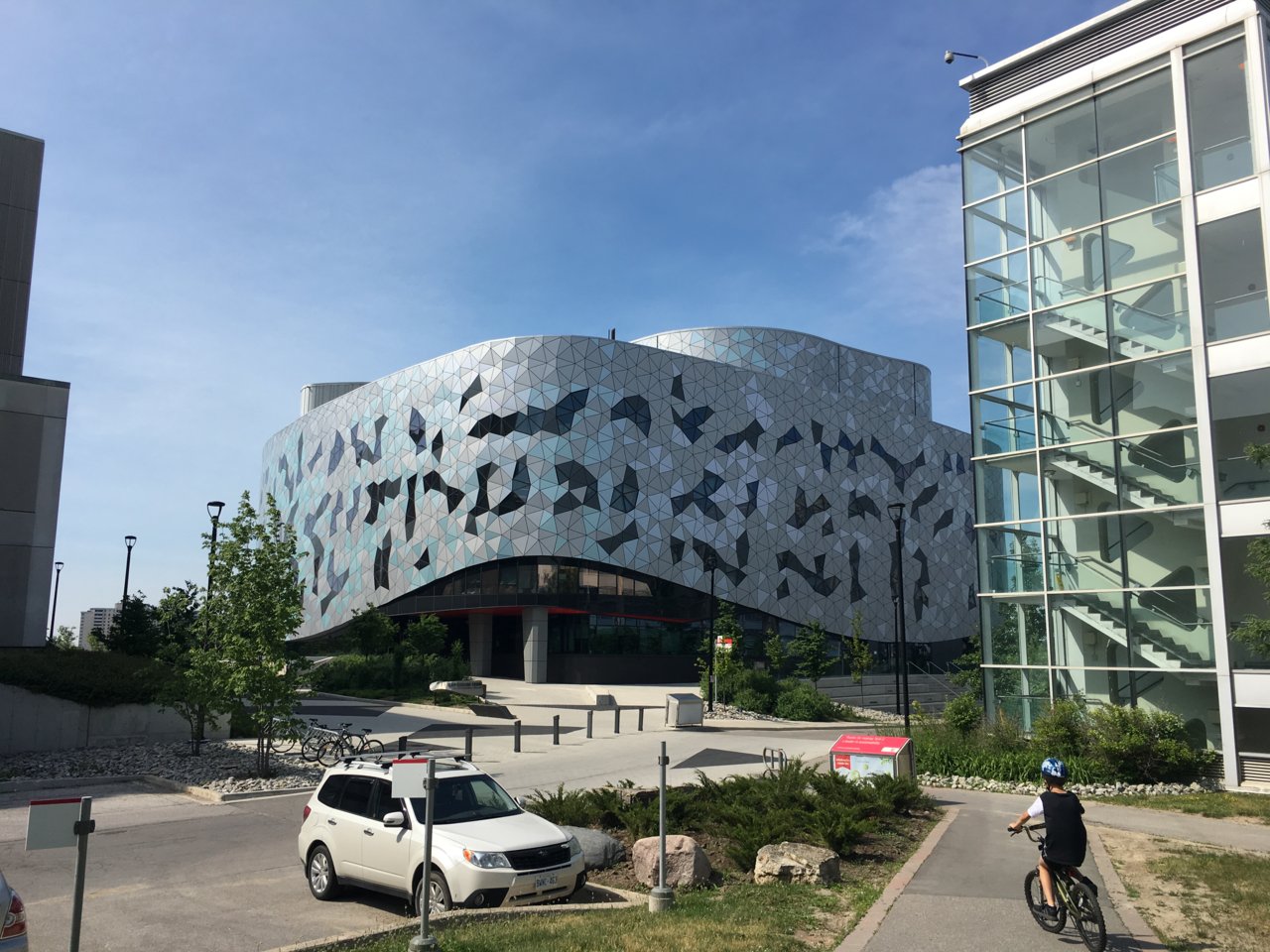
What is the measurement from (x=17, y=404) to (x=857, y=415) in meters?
57.1

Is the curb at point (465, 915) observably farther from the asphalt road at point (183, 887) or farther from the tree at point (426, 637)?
the tree at point (426, 637)

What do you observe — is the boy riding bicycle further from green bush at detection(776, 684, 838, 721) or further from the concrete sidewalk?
green bush at detection(776, 684, 838, 721)

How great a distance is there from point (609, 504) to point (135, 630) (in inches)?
1032

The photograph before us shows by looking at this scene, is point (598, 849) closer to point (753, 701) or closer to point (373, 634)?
point (753, 701)

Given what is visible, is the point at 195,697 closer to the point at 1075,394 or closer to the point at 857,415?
the point at 1075,394

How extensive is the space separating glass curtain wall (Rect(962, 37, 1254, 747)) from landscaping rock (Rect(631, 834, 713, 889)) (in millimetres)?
14379

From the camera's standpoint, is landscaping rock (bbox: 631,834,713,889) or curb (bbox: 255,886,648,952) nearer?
curb (bbox: 255,886,648,952)

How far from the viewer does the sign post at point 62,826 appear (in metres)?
6.25

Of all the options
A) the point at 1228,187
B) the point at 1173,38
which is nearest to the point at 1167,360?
the point at 1228,187

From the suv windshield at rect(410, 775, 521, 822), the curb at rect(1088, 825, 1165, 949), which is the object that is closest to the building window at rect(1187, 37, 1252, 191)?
the curb at rect(1088, 825, 1165, 949)

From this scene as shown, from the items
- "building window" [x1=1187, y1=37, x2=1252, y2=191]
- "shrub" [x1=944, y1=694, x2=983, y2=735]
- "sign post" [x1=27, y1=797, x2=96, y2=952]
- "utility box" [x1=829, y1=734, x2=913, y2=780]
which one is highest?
"building window" [x1=1187, y1=37, x2=1252, y2=191]

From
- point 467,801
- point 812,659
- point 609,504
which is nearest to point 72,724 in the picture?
point 467,801

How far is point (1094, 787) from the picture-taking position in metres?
18.9

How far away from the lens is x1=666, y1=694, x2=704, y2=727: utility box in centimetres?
3394
